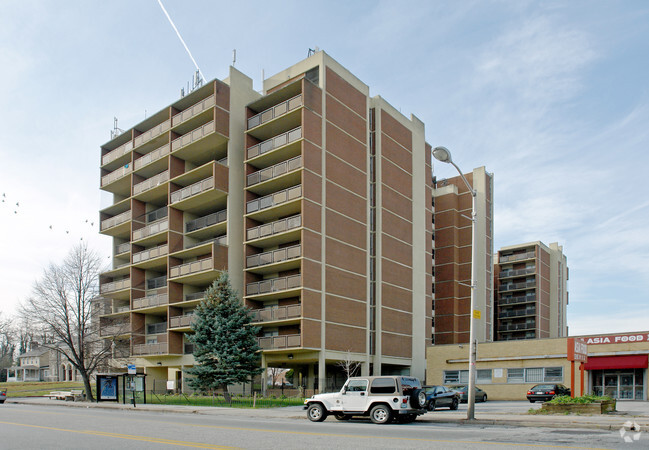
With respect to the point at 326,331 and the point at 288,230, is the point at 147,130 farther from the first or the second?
the point at 326,331

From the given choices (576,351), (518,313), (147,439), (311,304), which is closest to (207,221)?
(311,304)

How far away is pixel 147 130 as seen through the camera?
53.4 m

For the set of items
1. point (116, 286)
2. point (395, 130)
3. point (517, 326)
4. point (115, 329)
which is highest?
point (395, 130)

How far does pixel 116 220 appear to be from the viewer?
181 feet

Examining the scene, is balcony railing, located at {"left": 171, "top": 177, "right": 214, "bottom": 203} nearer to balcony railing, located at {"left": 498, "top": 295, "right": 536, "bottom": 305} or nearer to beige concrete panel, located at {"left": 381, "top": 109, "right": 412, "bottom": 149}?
beige concrete panel, located at {"left": 381, "top": 109, "right": 412, "bottom": 149}

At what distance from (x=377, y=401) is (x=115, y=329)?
36138 mm

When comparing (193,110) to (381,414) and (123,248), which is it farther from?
(381,414)

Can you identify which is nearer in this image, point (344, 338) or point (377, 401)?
point (377, 401)

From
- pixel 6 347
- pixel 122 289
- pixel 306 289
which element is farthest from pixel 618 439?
pixel 6 347

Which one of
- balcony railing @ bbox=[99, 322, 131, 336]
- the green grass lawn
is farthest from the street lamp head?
the green grass lawn

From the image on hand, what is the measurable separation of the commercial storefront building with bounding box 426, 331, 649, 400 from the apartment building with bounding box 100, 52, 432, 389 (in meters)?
3.68

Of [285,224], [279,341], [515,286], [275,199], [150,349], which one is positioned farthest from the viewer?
[515,286]

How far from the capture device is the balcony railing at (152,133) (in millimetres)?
49750

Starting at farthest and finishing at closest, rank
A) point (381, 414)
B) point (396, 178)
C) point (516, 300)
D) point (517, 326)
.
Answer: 1. point (516, 300)
2. point (517, 326)
3. point (396, 178)
4. point (381, 414)
